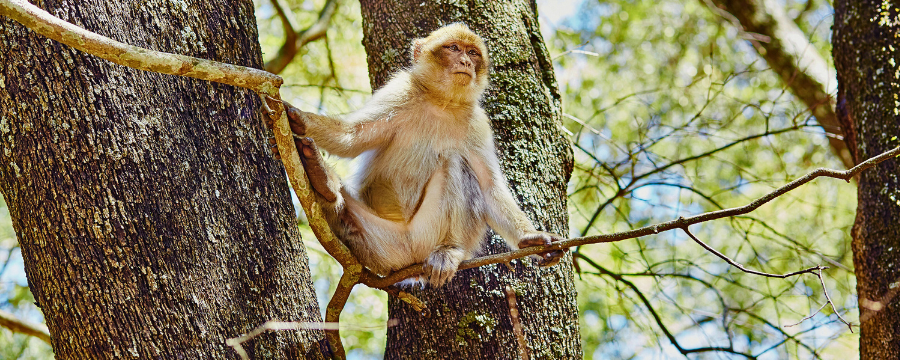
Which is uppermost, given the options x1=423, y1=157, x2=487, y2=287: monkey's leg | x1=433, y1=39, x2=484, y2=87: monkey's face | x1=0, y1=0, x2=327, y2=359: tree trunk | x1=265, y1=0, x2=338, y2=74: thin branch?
x1=265, y1=0, x2=338, y2=74: thin branch

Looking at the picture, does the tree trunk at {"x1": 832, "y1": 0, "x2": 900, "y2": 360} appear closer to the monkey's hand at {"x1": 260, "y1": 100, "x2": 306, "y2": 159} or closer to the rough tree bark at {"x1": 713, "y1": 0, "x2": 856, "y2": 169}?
the rough tree bark at {"x1": 713, "y1": 0, "x2": 856, "y2": 169}

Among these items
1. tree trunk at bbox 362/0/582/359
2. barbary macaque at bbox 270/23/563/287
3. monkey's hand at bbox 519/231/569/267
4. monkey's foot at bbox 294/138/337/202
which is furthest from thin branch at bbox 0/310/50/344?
monkey's hand at bbox 519/231/569/267

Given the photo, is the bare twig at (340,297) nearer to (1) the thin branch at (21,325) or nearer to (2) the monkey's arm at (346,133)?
(2) the monkey's arm at (346,133)

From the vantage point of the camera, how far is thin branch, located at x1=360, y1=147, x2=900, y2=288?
2.58 meters

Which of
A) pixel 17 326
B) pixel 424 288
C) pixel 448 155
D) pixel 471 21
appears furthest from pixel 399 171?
pixel 17 326

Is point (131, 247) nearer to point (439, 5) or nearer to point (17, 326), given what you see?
point (439, 5)

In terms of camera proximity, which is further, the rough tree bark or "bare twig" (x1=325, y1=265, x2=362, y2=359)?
the rough tree bark

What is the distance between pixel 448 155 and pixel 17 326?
3824mm

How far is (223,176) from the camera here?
298 centimetres

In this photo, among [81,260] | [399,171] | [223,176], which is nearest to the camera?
[81,260]

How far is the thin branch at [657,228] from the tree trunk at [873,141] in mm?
1712

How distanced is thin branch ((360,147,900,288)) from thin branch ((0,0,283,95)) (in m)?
1.22

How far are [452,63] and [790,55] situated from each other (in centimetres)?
553

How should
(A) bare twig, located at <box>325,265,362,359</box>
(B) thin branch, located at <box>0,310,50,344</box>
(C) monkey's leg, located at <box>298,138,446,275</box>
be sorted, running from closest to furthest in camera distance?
(A) bare twig, located at <box>325,265,362,359</box> < (C) monkey's leg, located at <box>298,138,446,275</box> < (B) thin branch, located at <box>0,310,50,344</box>
